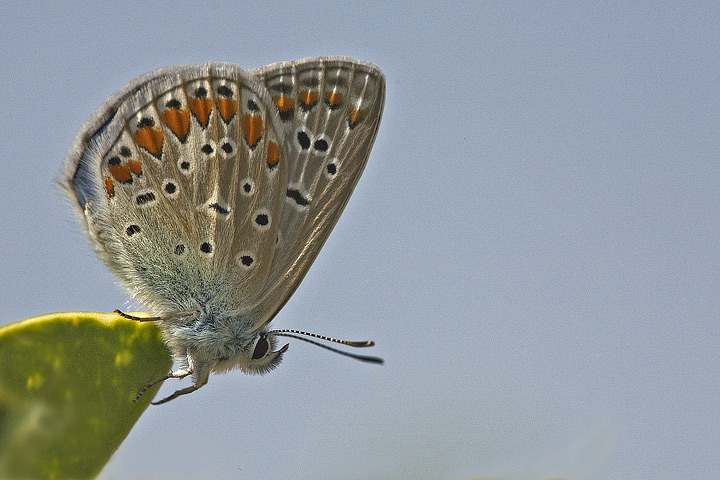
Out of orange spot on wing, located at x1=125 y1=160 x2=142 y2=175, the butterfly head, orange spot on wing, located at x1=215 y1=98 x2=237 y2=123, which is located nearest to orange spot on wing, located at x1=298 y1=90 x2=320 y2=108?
orange spot on wing, located at x1=215 y1=98 x2=237 y2=123

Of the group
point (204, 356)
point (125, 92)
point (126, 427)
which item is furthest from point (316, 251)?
point (126, 427)

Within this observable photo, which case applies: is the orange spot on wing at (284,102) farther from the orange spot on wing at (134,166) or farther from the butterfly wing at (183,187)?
the orange spot on wing at (134,166)

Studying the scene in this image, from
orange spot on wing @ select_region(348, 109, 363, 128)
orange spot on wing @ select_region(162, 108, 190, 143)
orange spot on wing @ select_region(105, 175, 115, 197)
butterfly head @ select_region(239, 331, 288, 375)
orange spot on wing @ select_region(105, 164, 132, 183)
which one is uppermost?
orange spot on wing @ select_region(348, 109, 363, 128)

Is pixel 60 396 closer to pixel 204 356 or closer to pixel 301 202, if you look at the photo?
pixel 204 356

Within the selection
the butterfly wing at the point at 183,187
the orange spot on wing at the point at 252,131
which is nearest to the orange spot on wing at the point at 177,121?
the butterfly wing at the point at 183,187

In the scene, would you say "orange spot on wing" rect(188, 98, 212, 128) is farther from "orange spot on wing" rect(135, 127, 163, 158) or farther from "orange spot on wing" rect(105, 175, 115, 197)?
"orange spot on wing" rect(105, 175, 115, 197)

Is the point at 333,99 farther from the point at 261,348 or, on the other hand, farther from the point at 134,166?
the point at 261,348
